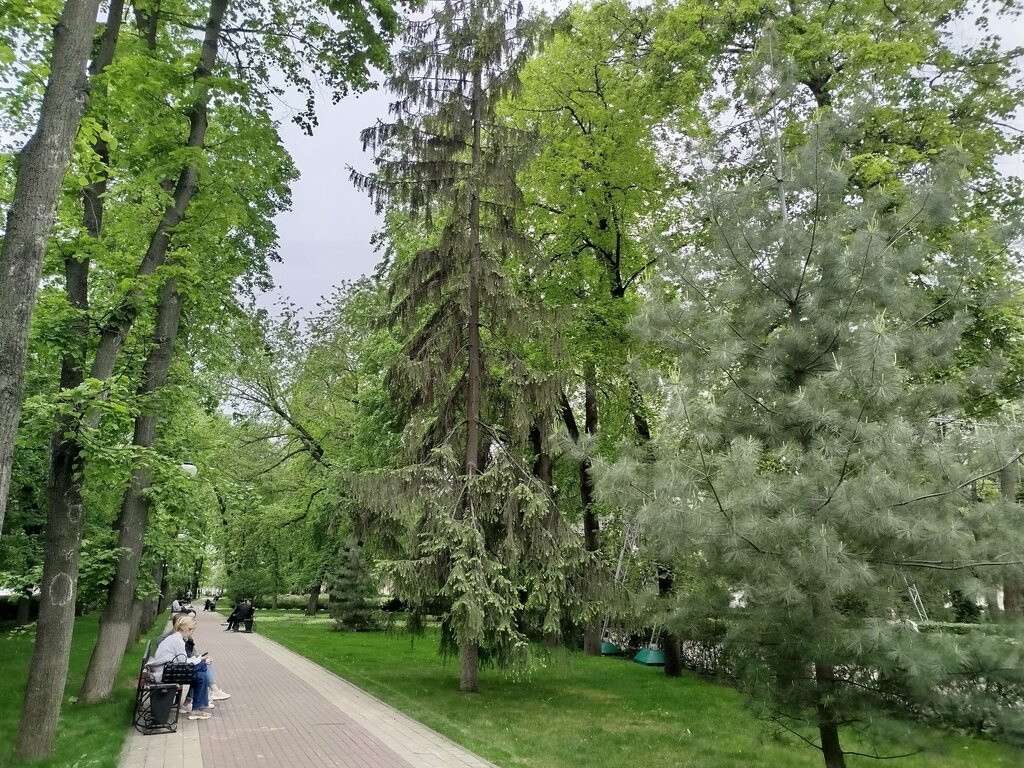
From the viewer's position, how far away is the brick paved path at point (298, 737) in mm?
7535

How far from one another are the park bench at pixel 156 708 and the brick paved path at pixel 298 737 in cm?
15

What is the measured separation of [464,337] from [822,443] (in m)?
8.37

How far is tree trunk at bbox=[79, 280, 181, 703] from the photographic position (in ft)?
34.2

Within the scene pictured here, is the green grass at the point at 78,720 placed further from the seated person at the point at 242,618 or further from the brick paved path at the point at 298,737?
the seated person at the point at 242,618

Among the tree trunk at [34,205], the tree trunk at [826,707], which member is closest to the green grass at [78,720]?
the tree trunk at [34,205]

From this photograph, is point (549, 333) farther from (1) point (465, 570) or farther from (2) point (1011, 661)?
(2) point (1011, 661)

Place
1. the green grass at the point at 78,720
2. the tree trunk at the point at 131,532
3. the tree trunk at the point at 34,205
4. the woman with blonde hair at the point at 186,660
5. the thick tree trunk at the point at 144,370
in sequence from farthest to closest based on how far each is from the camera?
the tree trunk at the point at 131,532 < the woman with blonde hair at the point at 186,660 < the thick tree trunk at the point at 144,370 < the green grass at the point at 78,720 < the tree trunk at the point at 34,205

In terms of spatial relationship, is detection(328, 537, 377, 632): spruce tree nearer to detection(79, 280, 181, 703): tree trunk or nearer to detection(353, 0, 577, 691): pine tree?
detection(353, 0, 577, 691): pine tree

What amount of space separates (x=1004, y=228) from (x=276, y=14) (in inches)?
351

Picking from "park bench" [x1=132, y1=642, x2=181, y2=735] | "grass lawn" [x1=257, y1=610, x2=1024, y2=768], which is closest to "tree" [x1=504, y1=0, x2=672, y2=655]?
"grass lawn" [x1=257, y1=610, x2=1024, y2=768]

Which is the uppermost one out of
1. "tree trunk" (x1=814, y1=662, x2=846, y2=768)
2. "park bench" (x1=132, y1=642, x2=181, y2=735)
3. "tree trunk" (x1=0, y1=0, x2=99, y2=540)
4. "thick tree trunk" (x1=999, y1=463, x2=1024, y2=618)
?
"tree trunk" (x1=0, y1=0, x2=99, y2=540)

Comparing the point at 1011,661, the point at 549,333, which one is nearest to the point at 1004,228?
the point at 1011,661

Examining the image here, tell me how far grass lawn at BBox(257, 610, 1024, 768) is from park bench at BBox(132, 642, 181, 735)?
10.1ft

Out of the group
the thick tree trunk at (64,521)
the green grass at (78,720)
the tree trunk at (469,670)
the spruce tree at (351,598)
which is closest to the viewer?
the green grass at (78,720)
